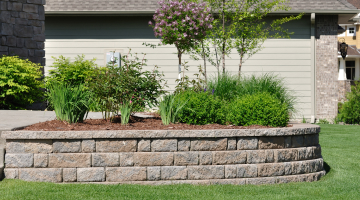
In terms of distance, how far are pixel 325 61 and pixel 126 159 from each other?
9892 mm

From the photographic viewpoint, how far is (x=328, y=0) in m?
12.5

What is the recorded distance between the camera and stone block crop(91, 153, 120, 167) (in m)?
4.52

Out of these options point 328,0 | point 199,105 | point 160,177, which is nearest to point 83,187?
point 160,177

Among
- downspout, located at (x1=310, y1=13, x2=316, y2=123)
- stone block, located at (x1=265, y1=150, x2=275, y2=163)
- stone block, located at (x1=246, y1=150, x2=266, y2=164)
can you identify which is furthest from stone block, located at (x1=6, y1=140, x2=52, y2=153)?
downspout, located at (x1=310, y1=13, x2=316, y2=123)

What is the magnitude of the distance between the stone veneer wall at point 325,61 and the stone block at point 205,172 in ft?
28.7

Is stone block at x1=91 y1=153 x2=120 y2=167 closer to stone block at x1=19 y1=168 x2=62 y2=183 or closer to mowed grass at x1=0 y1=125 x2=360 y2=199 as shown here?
mowed grass at x1=0 y1=125 x2=360 y2=199

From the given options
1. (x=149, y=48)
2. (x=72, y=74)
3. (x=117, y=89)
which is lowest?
(x=117, y=89)

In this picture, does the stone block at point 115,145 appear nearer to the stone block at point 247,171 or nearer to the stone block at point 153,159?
the stone block at point 153,159

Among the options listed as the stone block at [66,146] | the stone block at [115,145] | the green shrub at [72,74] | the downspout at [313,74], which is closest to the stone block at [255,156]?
the stone block at [115,145]

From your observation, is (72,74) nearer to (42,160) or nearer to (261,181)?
(42,160)

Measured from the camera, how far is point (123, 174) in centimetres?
453

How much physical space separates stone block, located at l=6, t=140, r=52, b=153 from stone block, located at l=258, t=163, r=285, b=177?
2780mm

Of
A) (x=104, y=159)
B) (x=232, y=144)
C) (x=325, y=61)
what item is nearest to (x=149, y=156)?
(x=104, y=159)

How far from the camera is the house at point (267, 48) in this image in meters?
12.3
